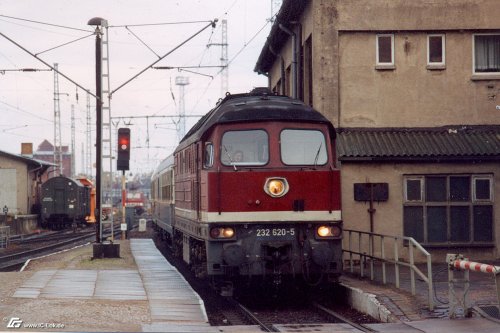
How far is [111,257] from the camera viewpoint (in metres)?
25.5

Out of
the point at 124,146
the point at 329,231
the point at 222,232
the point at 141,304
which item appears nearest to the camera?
the point at 141,304

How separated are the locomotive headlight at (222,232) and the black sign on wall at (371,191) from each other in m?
6.51

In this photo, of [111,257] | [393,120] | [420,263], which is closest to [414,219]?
[420,263]

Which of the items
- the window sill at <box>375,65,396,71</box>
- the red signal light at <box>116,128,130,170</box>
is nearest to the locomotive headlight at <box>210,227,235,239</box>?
the window sill at <box>375,65,396,71</box>

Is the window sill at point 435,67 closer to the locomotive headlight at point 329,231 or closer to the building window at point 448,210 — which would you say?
the building window at point 448,210

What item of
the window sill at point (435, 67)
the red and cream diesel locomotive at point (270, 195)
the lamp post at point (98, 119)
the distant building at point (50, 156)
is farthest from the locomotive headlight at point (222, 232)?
the distant building at point (50, 156)

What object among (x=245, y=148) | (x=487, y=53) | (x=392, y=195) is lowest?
(x=392, y=195)

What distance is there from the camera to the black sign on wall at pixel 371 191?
71.6 feet

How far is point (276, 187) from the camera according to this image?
1620cm

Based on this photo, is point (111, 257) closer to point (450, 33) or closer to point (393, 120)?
point (393, 120)

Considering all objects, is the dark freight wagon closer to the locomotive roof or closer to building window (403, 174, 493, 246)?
building window (403, 174, 493, 246)

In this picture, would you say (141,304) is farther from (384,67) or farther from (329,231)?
(384,67)

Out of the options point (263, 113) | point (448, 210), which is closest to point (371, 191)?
point (448, 210)

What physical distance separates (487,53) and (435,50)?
4.54 ft
